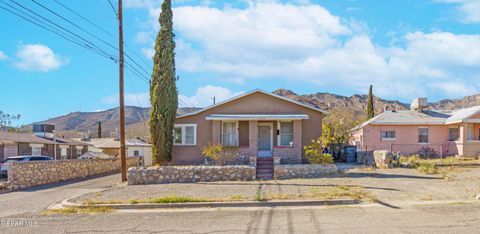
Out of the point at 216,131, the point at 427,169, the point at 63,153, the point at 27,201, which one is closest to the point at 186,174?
the point at 216,131

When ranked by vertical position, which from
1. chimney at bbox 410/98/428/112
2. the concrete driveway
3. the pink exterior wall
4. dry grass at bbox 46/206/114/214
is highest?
chimney at bbox 410/98/428/112

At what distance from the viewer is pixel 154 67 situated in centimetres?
2094

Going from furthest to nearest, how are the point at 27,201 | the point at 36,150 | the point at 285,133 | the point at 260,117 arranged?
1. the point at 36,150
2. the point at 285,133
3. the point at 260,117
4. the point at 27,201

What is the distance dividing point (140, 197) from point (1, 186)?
29.6ft

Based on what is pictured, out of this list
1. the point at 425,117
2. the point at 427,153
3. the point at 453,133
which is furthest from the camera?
the point at 425,117

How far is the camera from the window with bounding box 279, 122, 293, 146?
76.3 feet

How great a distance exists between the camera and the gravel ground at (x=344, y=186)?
41.3 feet

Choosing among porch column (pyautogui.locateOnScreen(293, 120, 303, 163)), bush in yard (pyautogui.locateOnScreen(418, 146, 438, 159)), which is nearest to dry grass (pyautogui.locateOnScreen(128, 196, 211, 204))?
porch column (pyautogui.locateOnScreen(293, 120, 303, 163))

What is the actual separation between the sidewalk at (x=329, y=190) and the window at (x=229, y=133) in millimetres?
6689

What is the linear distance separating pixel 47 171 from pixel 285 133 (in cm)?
1322

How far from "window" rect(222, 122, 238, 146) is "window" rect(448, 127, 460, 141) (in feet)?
58.6

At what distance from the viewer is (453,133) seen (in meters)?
30.5

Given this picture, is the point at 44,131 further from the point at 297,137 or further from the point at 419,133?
the point at 419,133

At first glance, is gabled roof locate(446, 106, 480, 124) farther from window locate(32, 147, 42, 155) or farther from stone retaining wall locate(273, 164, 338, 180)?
window locate(32, 147, 42, 155)
